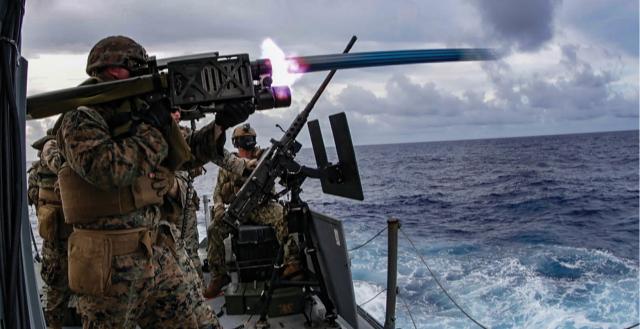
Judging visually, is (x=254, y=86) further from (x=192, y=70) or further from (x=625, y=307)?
(x=625, y=307)

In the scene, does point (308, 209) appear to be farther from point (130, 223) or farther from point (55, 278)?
point (130, 223)

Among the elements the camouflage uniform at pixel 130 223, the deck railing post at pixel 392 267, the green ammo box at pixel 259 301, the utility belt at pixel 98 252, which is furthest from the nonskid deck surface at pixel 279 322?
the utility belt at pixel 98 252

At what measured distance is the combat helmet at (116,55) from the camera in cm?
237

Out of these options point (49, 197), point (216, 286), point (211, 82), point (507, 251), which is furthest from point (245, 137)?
point (507, 251)

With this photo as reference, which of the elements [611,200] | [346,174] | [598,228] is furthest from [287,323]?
[611,200]

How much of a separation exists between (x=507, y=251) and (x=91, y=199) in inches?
508

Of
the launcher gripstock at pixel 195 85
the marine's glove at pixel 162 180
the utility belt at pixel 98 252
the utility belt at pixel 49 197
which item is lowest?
the utility belt at pixel 98 252

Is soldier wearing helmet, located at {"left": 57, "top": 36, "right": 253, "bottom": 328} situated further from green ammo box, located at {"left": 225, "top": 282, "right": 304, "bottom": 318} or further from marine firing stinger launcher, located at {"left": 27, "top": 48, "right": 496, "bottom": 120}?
green ammo box, located at {"left": 225, "top": 282, "right": 304, "bottom": 318}

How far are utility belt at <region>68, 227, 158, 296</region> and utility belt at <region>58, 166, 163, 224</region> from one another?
0.31 feet

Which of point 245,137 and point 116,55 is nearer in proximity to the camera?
point 116,55

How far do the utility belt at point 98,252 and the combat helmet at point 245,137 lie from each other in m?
3.87

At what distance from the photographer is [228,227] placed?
535cm

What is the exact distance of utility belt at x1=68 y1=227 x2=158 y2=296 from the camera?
7.91 ft

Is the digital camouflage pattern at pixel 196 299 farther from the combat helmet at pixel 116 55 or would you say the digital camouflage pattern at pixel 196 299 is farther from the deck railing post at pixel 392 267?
the deck railing post at pixel 392 267
